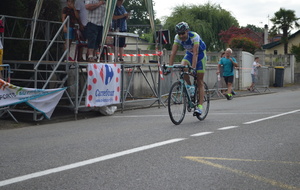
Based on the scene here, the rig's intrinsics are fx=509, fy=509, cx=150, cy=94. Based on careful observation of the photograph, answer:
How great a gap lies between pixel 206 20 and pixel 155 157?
5269 centimetres

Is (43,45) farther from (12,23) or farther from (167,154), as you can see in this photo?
(167,154)

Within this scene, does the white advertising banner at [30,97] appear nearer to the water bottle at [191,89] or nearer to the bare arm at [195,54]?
the water bottle at [191,89]

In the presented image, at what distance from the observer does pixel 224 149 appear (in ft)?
21.6

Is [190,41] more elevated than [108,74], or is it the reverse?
[190,41]

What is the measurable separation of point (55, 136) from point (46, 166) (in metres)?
2.80

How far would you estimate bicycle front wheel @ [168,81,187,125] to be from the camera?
9354 mm

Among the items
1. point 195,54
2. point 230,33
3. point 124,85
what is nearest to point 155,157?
point 195,54

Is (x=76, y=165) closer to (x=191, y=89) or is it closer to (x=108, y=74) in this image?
(x=191, y=89)

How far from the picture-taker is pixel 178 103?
372 inches

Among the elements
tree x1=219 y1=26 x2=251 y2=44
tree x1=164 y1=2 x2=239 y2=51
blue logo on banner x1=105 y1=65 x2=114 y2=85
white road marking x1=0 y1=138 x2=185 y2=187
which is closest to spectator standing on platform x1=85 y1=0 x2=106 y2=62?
blue logo on banner x1=105 y1=65 x2=114 y2=85

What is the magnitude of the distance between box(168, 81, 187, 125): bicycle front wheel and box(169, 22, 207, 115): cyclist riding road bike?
36 cm

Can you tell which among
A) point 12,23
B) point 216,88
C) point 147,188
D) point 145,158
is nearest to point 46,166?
point 145,158

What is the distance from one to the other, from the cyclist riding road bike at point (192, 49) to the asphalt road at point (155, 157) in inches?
32.5

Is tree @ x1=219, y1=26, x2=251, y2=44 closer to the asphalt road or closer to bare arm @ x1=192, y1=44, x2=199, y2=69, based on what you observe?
bare arm @ x1=192, y1=44, x2=199, y2=69
